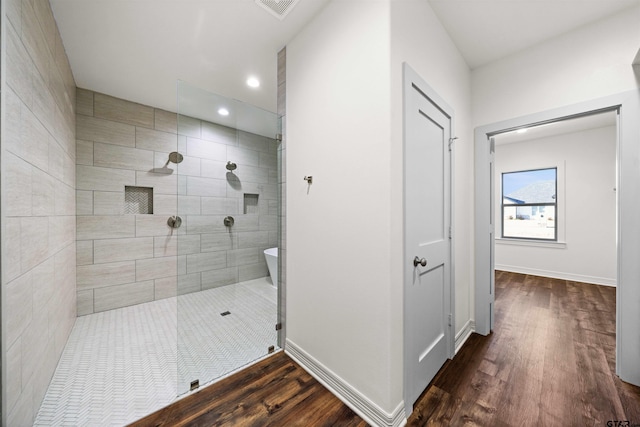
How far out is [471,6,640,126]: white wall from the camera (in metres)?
1.63

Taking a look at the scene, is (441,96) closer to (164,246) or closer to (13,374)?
(13,374)

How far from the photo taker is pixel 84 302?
267 cm

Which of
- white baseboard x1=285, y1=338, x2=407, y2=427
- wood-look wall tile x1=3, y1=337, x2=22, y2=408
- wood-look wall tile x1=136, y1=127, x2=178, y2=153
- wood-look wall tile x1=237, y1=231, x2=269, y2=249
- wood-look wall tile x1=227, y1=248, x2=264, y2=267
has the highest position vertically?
wood-look wall tile x1=136, y1=127, x2=178, y2=153

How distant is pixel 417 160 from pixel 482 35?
55.6 inches

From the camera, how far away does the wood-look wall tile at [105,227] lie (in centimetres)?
267

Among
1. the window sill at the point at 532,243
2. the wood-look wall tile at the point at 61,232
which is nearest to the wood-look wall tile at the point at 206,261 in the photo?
the wood-look wall tile at the point at 61,232

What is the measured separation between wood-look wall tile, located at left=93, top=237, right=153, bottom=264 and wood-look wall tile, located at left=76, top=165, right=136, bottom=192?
64cm

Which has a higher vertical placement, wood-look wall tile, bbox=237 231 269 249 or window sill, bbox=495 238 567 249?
wood-look wall tile, bbox=237 231 269 249

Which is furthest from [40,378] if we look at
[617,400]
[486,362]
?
[617,400]

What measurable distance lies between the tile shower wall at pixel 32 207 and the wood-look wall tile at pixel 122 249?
68 centimetres

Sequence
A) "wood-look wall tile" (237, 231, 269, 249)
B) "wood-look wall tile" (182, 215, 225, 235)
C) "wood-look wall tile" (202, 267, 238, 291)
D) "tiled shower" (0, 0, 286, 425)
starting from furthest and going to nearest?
"wood-look wall tile" (237, 231, 269, 249) → "wood-look wall tile" (202, 267, 238, 291) → "wood-look wall tile" (182, 215, 225, 235) → "tiled shower" (0, 0, 286, 425)

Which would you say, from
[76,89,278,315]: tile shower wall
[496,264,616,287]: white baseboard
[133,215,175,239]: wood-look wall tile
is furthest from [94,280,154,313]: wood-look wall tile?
[496,264,616,287]: white baseboard

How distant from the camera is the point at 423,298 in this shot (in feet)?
5.05

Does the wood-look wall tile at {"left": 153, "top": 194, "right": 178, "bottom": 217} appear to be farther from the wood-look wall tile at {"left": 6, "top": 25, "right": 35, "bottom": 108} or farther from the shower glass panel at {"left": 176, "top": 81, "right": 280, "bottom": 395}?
the wood-look wall tile at {"left": 6, "top": 25, "right": 35, "bottom": 108}
